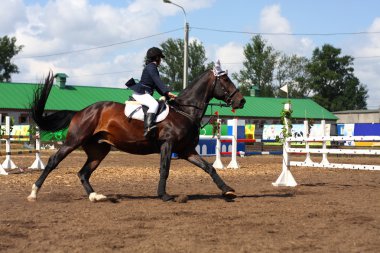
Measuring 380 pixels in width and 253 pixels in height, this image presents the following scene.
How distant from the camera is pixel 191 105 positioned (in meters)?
10.3

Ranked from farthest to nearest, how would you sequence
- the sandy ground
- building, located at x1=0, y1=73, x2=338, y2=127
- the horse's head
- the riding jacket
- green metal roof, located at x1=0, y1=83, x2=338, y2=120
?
green metal roof, located at x1=0, y1=83, x2=338, y2=120 < building, located at x1=0, y1=73, x2=338, y2=127 < the horse's head < the riding jacket < the sandy ground

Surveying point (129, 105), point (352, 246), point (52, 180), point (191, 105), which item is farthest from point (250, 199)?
point (52, 180)

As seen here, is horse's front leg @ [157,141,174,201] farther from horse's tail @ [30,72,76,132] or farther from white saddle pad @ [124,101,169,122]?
horse's tail @ [30,72,76,132]

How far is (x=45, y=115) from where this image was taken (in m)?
10.9

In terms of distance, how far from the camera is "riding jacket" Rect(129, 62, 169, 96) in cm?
998

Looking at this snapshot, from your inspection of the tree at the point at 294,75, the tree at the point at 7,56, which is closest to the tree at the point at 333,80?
the tree at the point at 294,75

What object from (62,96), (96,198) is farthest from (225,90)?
(62,96)

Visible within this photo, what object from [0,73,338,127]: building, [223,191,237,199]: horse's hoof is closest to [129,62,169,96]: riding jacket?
[223,191,237,199]: horse's hoof

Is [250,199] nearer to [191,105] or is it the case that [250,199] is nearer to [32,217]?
[191,105]

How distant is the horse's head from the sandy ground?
181 cm

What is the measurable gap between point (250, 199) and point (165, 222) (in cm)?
304

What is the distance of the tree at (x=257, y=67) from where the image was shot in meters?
97.9

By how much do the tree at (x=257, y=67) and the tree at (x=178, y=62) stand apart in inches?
273

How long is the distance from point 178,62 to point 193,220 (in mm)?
90569
